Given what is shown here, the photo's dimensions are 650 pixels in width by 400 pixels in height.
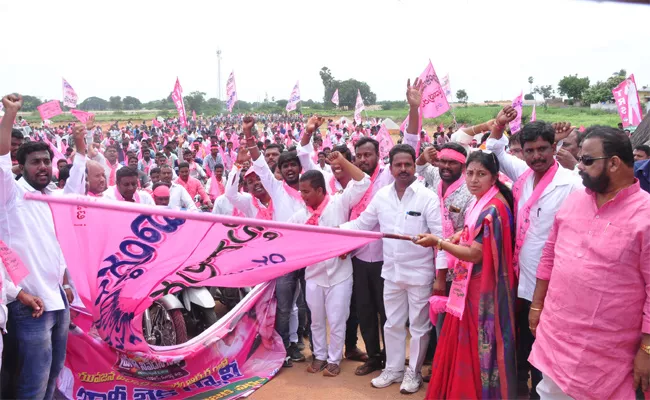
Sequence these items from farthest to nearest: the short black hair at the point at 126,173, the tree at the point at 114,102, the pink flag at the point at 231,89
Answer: the tree at the point at 114,102, the pink flag at the point at 231,89, the short black hair at the point at 126,173

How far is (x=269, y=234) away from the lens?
11.7 feet

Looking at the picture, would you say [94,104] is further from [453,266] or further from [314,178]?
[453,266]

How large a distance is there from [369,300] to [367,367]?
22.9 inches

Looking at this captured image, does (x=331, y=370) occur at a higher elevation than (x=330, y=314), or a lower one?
lower

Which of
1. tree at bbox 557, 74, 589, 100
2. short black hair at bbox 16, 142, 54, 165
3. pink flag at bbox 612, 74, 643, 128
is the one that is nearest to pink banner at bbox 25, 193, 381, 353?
short black hair at bbox 16, 142, 54, 165

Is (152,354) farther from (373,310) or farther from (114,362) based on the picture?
(373,310)

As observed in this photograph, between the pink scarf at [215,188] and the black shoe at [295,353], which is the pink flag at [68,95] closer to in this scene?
the pink scarf at [215,188]

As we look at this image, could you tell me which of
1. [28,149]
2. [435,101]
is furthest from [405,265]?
[435,101]

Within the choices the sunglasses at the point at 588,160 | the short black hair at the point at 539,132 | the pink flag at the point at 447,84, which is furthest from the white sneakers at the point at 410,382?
the pink flag at the point at 447,84

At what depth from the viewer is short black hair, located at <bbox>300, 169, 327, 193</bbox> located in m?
4.45

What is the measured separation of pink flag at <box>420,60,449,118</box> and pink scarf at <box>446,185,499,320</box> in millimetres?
4398

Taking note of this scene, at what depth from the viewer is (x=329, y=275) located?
4441 millimetres

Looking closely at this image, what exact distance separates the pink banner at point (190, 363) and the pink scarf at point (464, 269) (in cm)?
180

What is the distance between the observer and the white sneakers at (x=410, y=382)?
4.08m
